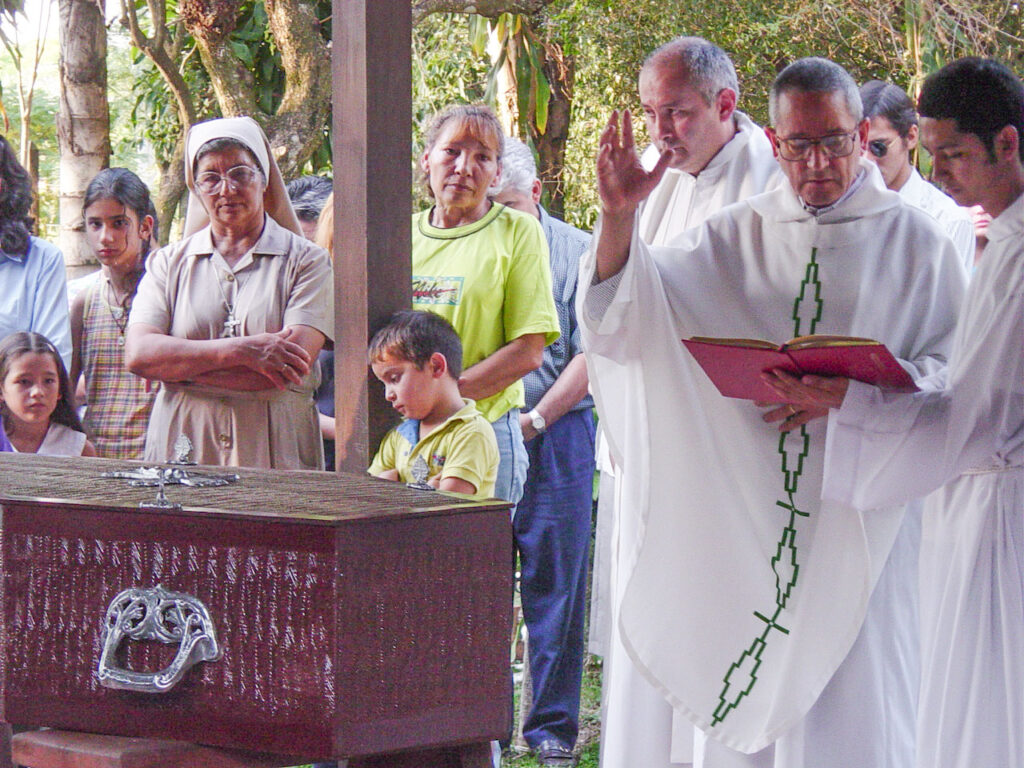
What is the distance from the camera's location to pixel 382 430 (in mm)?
3492

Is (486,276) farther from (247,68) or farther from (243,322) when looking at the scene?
(247,68)

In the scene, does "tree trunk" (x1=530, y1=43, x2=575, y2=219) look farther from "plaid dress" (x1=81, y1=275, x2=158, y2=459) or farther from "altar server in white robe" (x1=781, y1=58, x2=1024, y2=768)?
"altar server in white robe" (x1=781, y1=58, x2=1024, y2=768)

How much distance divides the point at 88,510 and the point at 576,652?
2.54m

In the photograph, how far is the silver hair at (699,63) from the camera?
3711 millimetres

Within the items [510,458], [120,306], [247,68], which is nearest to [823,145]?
[510,458]

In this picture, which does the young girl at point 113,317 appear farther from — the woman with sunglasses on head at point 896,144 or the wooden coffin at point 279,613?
the woman with sunglasses on head at point 896,144

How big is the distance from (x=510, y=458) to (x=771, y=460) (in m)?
0.89

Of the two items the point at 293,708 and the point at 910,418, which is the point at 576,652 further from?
the point at 293,708

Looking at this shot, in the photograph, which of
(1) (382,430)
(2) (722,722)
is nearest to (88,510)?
(1) (382,430)

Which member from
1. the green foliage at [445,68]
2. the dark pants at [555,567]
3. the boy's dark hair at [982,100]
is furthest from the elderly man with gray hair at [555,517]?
the green foliage at [445,68]

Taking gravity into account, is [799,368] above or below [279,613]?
above

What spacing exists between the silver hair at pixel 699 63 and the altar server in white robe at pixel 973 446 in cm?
87

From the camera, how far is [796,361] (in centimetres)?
286

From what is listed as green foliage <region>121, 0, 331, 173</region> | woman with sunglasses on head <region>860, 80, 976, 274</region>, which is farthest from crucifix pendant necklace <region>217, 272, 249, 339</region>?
green foliage <region>121, 0, 331, 173</region>
